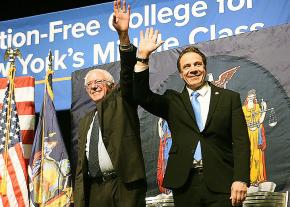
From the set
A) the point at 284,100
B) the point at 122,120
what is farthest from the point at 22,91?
the point at 284,100

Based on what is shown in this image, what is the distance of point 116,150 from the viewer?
2645 millimetres

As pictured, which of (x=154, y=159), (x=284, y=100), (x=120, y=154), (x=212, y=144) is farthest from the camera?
(x=154, y=159)

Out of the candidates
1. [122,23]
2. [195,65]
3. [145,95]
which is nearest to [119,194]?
[145,95]

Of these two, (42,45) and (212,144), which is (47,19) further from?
(212,144)

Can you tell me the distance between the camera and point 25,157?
4.25 metres

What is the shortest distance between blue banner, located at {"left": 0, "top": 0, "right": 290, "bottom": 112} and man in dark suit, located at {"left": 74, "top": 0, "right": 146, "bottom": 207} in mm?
1425

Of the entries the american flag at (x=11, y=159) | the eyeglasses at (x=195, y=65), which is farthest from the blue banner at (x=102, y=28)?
the eyeglasses at (x=195, y=65)

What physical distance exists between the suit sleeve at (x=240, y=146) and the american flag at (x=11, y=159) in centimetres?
222

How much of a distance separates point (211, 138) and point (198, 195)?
27cm

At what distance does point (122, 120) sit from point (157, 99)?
29cm

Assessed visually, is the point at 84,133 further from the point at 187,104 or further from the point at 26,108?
the point at 26,108

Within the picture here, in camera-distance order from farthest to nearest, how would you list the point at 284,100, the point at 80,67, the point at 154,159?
the point at 80,67 → the point at 154,159 → the point at 284,100

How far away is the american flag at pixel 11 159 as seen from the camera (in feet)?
13.3

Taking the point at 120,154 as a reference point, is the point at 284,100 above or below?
above
